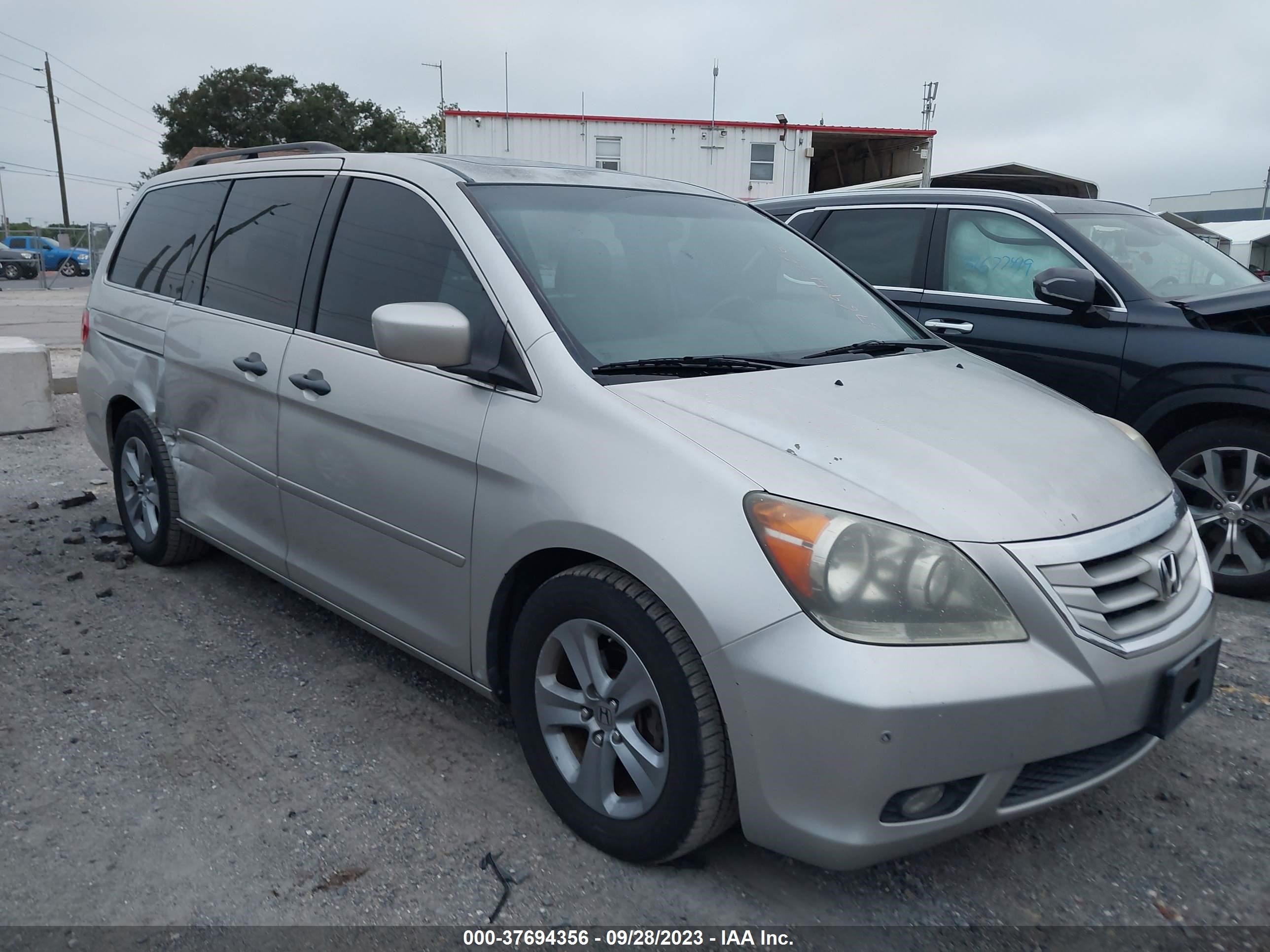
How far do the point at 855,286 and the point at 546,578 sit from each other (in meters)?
1.87

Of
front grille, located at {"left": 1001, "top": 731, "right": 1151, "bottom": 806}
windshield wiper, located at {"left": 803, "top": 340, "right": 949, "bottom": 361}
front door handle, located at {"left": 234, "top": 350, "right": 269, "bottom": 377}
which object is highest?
windshield wiper, located at {"left": 803, "top": 340, "right": 949, "bottom": 361}

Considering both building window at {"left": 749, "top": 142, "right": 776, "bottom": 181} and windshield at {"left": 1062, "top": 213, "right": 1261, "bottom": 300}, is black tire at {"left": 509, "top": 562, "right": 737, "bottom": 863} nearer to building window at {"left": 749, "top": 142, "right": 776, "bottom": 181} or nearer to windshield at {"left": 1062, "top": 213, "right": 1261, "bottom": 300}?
windshield at {"left": 1062, "top": 213, "right": 1261, "bottom": 300}

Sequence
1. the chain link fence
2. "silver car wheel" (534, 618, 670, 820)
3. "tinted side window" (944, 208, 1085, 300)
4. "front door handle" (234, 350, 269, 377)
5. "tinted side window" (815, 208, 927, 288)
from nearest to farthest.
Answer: "silver car wheel" (534, 618, 670, 820) → "front door handle" (234, 350, 269, 377) → "tinted side window" (944, 208, 1085, 300) → "tinted side window" (815, 208, 927, 288) → the chain link fence

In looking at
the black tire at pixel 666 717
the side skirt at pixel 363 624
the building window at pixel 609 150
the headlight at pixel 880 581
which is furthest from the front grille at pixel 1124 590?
the building window at pixel 609 150

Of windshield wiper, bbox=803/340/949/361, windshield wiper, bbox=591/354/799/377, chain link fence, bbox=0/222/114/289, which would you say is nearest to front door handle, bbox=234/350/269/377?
windshield wiper, bbox=591/354/799/377

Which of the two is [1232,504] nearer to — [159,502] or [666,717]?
[666,717]

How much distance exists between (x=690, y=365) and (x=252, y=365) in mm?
1729

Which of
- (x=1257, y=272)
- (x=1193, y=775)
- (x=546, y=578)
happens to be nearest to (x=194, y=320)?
(x=546, y=578)

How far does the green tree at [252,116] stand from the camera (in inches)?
1778

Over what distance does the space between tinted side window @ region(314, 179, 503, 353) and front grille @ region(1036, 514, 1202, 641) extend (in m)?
1.62

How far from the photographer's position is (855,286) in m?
3.81

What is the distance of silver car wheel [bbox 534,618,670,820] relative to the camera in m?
2.34

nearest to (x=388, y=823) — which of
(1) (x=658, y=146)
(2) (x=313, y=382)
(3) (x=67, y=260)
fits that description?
(2) (x=313, y=382)

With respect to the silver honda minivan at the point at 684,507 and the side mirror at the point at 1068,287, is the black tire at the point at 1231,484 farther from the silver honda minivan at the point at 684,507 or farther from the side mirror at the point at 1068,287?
the silver honda minivan at the point at 684,507
